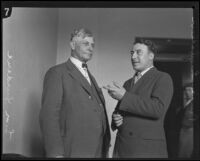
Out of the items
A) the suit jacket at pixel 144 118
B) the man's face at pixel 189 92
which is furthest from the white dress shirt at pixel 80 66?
the man's face at pixel 189 92

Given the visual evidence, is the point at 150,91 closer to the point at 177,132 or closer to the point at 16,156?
the point at 177,132

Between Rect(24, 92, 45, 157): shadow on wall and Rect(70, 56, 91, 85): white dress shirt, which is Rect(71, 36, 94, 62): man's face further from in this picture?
Answer: Rect(24, 92, 45, 157): shadow on wall

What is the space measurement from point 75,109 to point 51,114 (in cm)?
9

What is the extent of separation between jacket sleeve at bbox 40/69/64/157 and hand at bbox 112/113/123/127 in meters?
0.20

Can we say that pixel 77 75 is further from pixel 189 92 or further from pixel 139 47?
pixel 189 92

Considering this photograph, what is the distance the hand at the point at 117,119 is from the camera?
1.48 m

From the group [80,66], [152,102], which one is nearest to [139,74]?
[152,102]

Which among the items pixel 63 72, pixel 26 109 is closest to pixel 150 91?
pixel 63 72

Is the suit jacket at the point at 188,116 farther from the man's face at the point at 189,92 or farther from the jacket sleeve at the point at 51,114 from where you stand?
the jacket sleeve at the point at 51,114

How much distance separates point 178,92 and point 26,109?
1.79ft

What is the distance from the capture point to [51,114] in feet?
4.75

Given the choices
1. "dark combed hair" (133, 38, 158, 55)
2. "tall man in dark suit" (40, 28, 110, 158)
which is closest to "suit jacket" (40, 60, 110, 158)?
"tall man in dark suit" (40, 28, 110, 158)

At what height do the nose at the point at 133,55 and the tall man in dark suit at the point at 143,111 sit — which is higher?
the nose at the point at 133,55

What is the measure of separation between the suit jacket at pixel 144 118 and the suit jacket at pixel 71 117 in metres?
0.07
